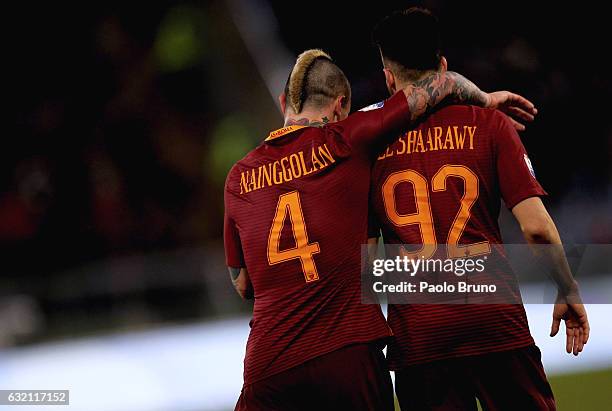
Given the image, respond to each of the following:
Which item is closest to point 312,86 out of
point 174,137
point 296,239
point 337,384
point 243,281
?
point 296,239

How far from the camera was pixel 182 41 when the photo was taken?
13359 mm

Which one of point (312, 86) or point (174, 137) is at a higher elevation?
point (174, 137)

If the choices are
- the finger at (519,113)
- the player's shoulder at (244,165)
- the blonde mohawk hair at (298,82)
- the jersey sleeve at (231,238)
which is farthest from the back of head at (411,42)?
the jersey sleeve at (231,238)

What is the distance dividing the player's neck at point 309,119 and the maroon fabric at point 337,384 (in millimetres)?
943

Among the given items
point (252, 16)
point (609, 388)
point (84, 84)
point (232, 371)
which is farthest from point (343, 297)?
point (84, 84)

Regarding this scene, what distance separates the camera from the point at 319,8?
13.5m

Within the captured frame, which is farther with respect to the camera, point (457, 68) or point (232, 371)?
point (457, 68)

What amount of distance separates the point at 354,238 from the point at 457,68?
8643 millimetres

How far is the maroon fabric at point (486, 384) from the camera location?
3.73 m

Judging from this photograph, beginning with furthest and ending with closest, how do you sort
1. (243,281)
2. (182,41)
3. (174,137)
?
(182,41), (174,137), (243,281)

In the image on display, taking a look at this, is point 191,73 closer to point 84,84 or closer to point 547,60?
point 84,84

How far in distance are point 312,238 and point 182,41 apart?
10016 millimetres

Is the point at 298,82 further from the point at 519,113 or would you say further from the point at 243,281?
the point at 519,113

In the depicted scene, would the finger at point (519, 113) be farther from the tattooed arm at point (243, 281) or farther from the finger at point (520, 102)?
the tattooed arm at point (243, 281)
